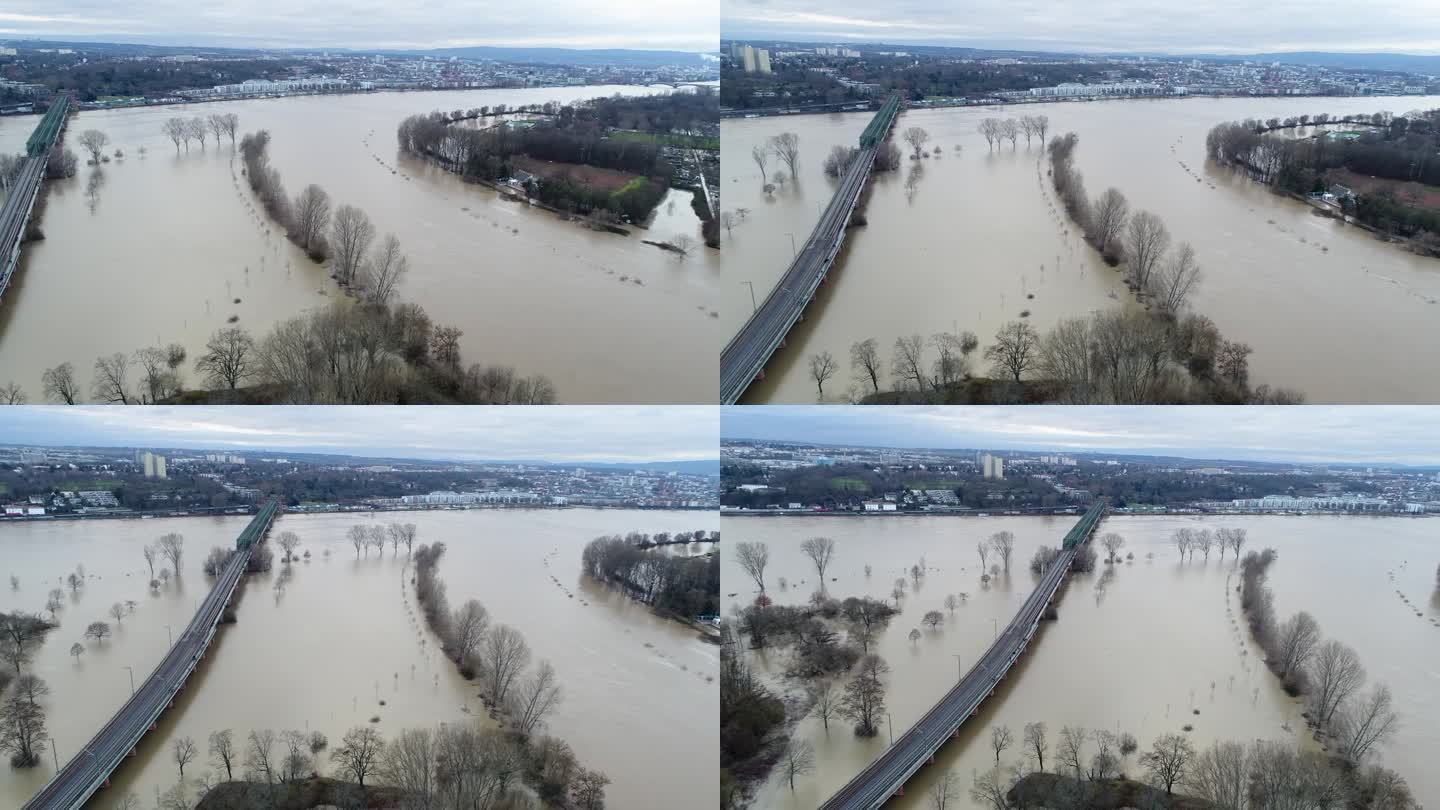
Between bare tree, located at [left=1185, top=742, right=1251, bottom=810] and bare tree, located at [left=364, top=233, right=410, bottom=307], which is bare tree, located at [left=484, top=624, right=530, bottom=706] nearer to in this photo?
bare tree, located at [left=364, top=233, right=410, bottom=307]

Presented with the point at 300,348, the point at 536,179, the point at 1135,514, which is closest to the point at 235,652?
the point at 300,348

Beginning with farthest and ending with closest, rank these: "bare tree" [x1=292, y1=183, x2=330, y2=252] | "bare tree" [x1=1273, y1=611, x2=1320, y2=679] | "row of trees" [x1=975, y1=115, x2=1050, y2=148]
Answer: "row of trees" [x1=975, y1=115, x2=1050, y2=148] < "bare tree" [x1=292, y1=183, x2=330, y2=252] < "bare tree" [x1=1273, y1=611, x2=1320, y2=679]

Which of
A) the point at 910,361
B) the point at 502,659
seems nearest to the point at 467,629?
the point at 502,659

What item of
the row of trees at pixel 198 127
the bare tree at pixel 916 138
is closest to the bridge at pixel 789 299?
the bare tree at pixel 916 138

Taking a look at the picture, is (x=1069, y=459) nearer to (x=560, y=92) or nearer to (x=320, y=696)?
(x=320, y=696)

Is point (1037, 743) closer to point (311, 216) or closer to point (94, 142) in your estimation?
point (311, 216)

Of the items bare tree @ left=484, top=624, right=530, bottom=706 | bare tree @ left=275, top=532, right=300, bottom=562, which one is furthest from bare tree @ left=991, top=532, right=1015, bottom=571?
bare tree @ left=275, top=532, right=300, bottom=562
